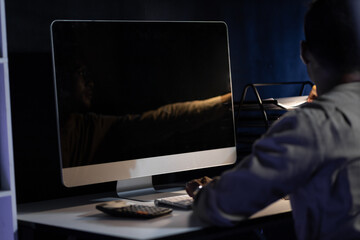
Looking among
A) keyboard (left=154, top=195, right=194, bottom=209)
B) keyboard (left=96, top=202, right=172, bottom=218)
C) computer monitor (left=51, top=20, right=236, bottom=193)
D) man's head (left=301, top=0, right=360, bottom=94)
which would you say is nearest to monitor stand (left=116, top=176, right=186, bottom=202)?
computer monitor (left=51, top=20, right=236, bottom=193)

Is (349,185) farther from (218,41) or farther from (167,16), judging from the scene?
(167,16)

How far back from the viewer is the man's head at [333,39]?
1205mm

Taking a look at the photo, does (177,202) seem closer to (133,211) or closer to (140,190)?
(133,211)

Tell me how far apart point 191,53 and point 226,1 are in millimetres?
612

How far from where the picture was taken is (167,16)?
2.23 metres

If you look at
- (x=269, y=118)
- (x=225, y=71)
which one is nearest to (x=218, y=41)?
(x=225, y=71)

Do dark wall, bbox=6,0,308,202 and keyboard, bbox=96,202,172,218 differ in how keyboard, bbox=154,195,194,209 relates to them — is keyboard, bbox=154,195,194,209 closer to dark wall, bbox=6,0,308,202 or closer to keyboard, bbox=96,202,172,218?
keyboard, bbox=96,202,172,218

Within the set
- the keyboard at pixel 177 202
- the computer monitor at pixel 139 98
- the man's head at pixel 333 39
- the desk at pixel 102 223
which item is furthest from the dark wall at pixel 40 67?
the man's head at pixel 333 39

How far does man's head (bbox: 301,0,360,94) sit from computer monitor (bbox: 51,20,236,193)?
0.69 metres

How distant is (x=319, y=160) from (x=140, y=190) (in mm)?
938

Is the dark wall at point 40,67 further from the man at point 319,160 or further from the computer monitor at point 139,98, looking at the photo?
the man at point 319,160

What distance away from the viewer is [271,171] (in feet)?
3.64

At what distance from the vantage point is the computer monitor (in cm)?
166

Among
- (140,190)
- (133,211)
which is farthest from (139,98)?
(133,211)
